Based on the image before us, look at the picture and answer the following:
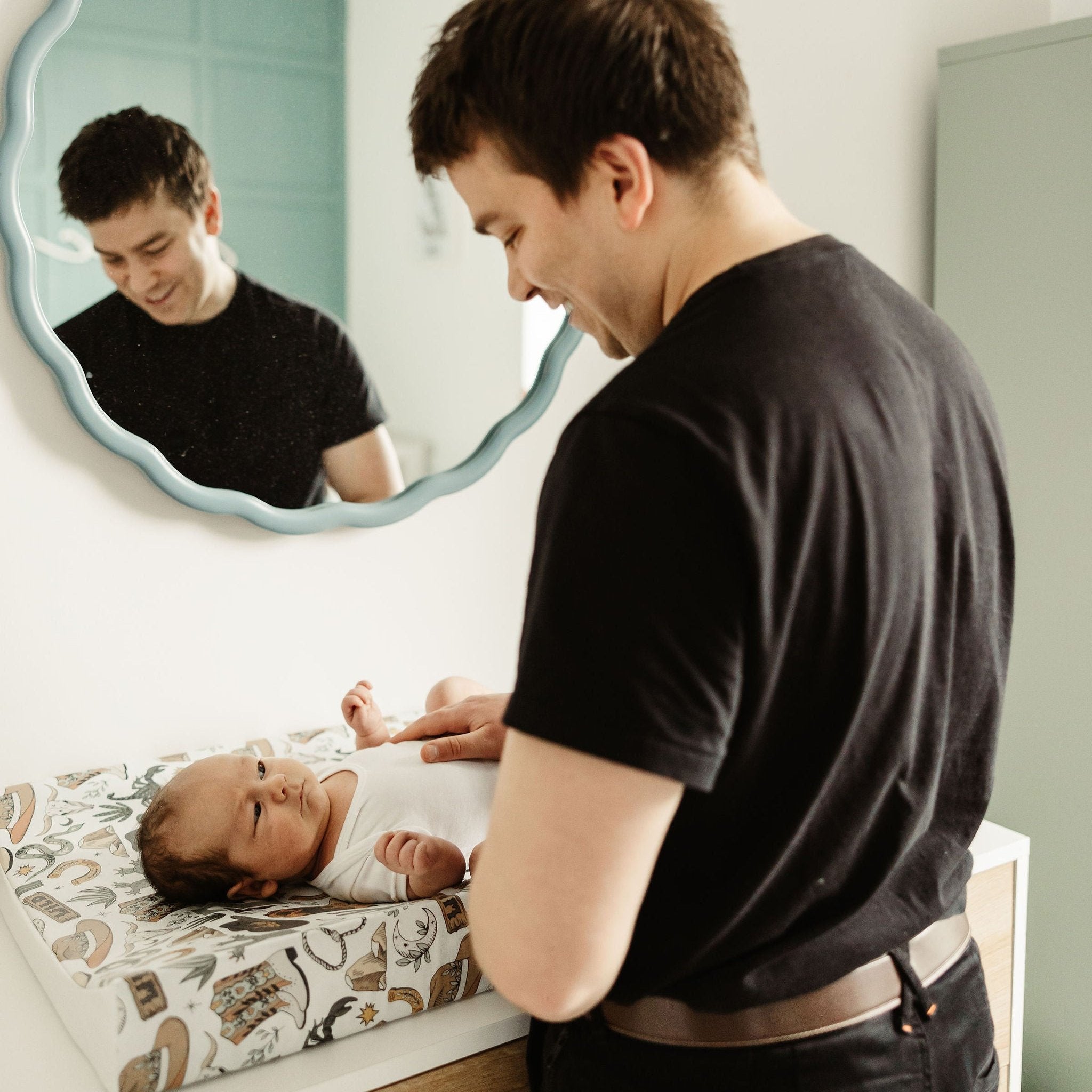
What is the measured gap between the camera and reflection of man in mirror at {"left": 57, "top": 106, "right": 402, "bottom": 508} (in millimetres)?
1216

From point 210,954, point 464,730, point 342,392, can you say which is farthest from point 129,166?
point 210,954

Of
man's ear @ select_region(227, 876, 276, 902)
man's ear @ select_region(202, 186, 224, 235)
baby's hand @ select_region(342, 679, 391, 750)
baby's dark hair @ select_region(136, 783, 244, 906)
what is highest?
man's ear @ select_region(202, 186, 224, 235)

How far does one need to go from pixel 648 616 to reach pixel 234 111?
0.98 m

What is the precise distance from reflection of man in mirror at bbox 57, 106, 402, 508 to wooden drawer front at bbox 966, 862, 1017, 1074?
0.91 metres

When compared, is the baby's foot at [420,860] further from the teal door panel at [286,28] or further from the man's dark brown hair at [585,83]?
the teal door panel at [286,28]

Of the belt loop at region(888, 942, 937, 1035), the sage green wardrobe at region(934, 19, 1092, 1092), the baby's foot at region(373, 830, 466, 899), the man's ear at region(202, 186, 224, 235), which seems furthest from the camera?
the sage green wardrobe at region(934, 19, 1092, 1092)

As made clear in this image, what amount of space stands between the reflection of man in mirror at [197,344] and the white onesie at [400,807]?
0.37 m

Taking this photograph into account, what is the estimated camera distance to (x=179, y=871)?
109 cm

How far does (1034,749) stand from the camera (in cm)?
187

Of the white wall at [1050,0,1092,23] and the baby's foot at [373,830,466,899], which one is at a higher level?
the white wall at [1050,0,1092,23]

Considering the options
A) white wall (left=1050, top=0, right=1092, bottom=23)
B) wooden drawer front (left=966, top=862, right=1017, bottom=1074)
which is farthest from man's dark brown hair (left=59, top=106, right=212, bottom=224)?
white wall (left=1050, top=0, right=1092, bottom=23)

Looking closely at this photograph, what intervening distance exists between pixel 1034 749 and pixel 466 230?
1.28 meters

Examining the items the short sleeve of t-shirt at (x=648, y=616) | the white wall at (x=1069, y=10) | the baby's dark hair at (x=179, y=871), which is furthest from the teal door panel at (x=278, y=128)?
the white wall at (x=1069, y=10)

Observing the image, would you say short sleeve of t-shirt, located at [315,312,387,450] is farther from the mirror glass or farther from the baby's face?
the baby's face
